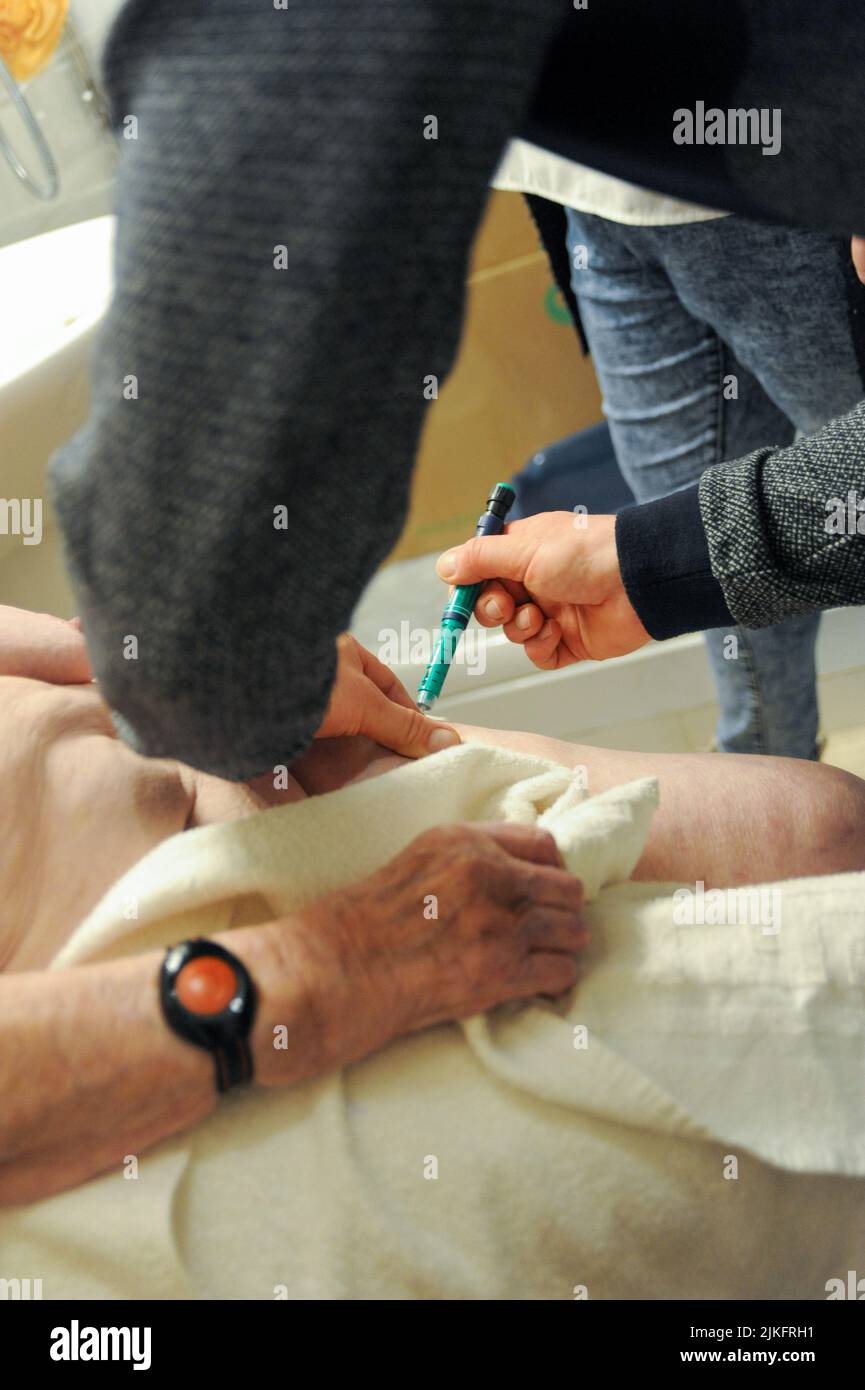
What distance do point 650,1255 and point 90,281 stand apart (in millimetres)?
1231

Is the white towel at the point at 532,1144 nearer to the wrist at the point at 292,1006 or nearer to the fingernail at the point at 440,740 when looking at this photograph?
the wrist at the point at 292,1006

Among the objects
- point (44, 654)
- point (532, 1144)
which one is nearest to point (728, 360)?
point (44, 654)

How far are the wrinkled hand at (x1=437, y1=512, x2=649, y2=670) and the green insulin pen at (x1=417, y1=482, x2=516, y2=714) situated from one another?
0.01 m

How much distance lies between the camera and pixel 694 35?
1.84 feet

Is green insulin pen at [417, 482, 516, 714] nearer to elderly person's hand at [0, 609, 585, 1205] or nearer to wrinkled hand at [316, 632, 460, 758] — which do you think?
wrinkled hand at [316, 632, 460, 758]

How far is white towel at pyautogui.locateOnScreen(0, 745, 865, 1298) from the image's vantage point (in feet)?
2.01

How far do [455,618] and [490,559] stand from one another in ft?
0.23

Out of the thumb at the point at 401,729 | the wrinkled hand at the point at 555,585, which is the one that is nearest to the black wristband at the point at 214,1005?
the thumb at the point at 401,729

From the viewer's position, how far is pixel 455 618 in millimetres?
1006

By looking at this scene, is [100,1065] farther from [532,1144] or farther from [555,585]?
[555,585]

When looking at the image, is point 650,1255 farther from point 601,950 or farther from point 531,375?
point 531,375

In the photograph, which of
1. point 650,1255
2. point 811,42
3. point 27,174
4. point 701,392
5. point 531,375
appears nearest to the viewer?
point 811,42

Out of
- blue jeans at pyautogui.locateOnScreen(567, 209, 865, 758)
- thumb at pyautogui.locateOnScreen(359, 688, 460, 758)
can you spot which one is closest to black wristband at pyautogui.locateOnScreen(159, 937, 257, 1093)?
thumb at pyautogui.locateOnScreen(359, 688, 460, 758)

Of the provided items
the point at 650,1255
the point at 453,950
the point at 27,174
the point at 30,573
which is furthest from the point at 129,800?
the point at 27,174
